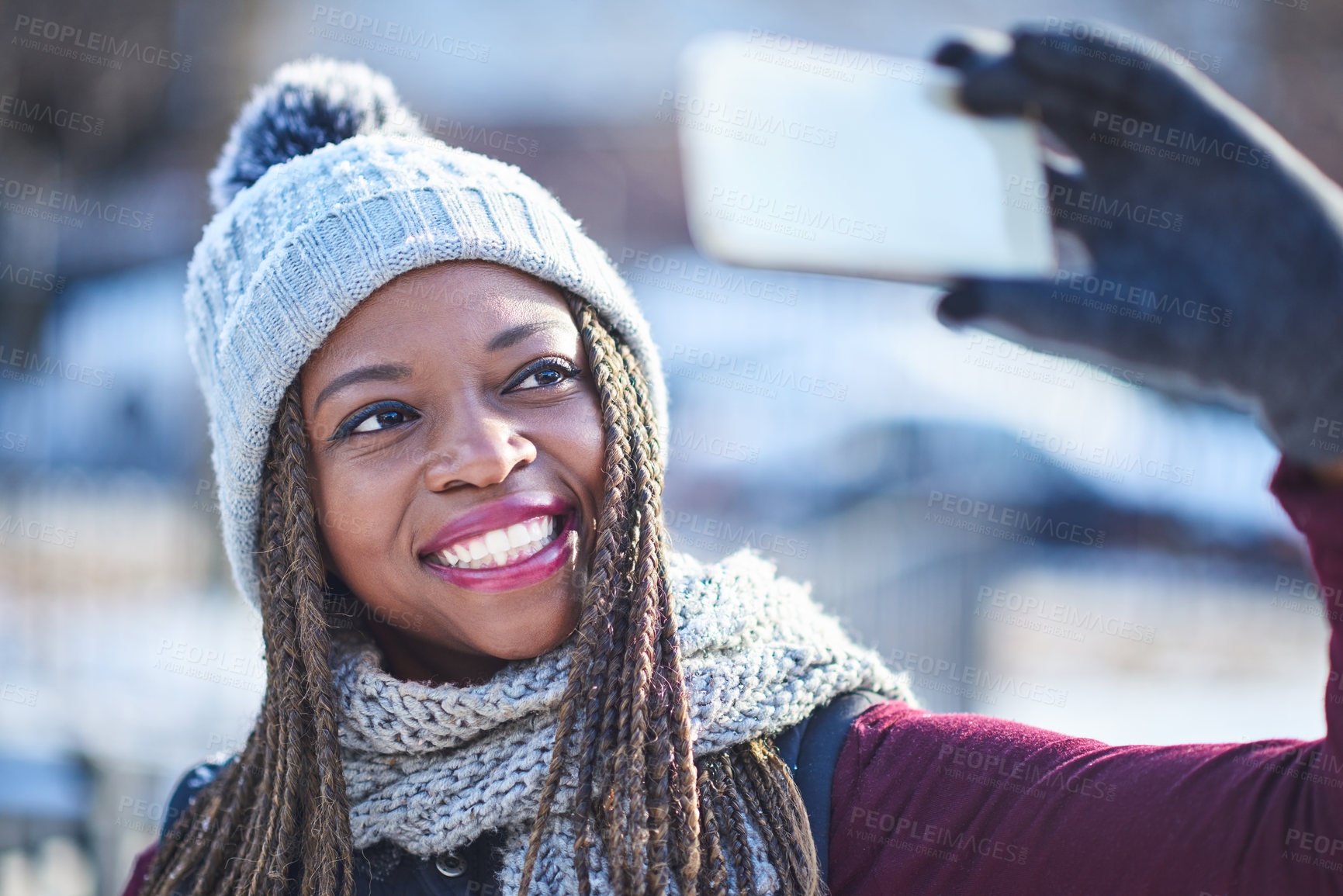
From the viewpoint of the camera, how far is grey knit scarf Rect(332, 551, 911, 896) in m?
1.66

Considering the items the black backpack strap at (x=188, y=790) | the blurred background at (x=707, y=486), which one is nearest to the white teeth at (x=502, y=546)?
the black backpack strap at (x=188, y=790)

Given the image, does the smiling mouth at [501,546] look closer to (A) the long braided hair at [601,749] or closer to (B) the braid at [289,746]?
(A) the long braided hair at [601,749]

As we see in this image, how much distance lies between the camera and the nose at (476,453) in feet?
5.44

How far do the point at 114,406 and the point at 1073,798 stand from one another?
7.09m

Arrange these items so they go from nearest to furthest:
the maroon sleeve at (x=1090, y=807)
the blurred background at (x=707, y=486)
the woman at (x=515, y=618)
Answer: the maroon sleeve at (x=1090, y=807) < the woman at (x=515, y=618) < the blurred background at (x=707, y=486)

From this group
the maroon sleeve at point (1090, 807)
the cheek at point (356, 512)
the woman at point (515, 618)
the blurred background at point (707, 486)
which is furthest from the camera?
the blurred background at point (707, 486)

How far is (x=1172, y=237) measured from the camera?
154 cm

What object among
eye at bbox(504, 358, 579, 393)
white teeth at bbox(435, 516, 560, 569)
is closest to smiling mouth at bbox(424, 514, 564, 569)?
white teeth at bbox(435, 516, 560, 569)

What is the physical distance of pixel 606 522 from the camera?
1.69 m

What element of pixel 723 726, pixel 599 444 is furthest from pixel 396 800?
pixel 599 444

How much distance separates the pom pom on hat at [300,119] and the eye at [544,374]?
2.43 ft

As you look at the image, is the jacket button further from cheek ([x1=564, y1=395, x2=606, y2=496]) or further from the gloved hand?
the gloved hand

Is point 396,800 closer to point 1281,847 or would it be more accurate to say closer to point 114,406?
point 1281,847

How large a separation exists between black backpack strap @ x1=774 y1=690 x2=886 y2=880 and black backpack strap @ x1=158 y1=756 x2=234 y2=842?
1209 mm
